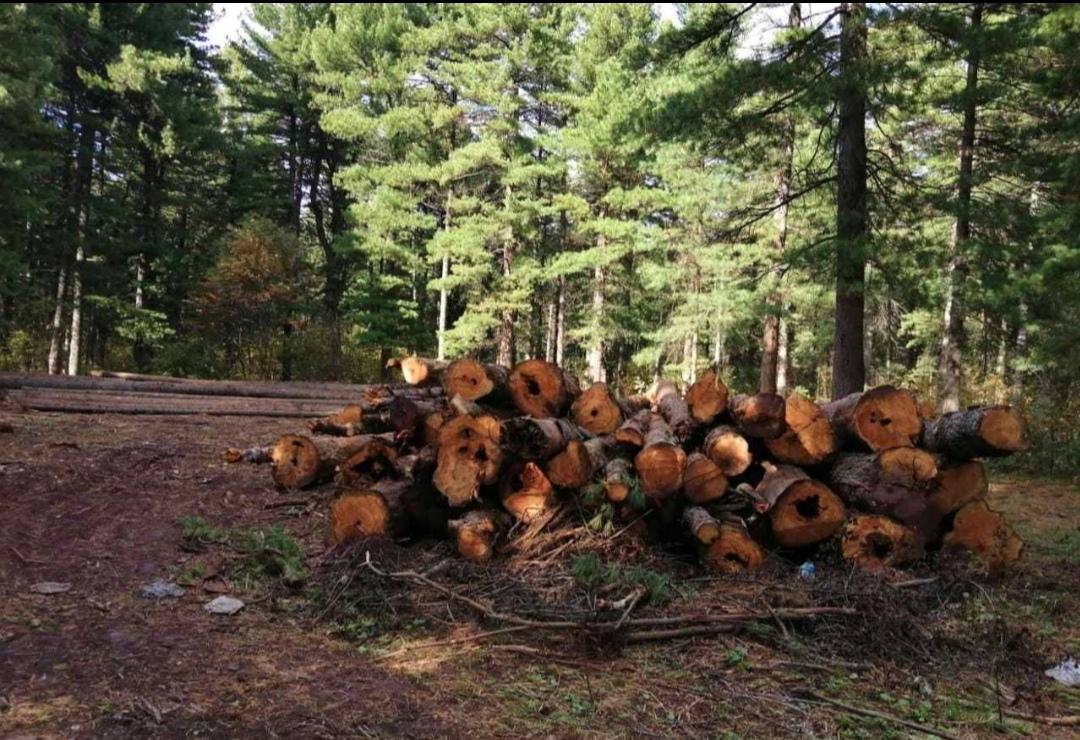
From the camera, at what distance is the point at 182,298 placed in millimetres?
24641

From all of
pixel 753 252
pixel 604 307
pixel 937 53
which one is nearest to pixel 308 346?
pixel 604 307

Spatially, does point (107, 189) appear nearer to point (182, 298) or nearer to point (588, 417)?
point (182, 298)

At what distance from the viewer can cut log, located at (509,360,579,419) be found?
574 centimetres

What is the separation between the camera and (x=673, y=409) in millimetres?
5887

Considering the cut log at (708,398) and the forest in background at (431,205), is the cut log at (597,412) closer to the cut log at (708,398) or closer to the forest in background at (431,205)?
the cut log at (708,398)

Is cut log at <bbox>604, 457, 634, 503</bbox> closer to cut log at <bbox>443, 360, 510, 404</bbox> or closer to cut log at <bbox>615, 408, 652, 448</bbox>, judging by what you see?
cut log at <bbox>615, 408, 652, 448</bbox>

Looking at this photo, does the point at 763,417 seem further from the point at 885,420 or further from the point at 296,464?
the point at 296,464

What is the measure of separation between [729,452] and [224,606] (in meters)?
3.52

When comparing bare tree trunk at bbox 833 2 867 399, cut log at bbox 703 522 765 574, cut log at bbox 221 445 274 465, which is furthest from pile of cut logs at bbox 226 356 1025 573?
bare tree trunk at bbox 833 2 867 399

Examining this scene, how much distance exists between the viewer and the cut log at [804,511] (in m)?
4.73

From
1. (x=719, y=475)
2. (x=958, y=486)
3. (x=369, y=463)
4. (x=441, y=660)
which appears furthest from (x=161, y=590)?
(x=958, y=486)

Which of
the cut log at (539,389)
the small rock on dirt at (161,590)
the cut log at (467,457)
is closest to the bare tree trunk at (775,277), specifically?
the cut log at (539,389)

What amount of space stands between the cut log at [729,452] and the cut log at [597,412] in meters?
0.80

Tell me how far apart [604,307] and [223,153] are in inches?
623
